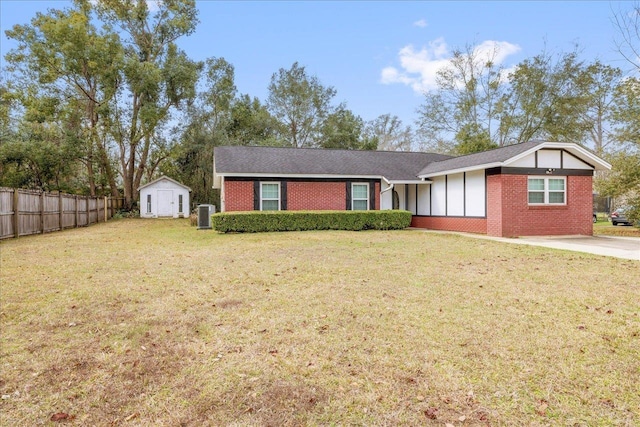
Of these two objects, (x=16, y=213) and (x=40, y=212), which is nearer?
(x=16, y=213)

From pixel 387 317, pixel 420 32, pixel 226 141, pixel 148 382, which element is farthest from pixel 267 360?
pixel 226 141

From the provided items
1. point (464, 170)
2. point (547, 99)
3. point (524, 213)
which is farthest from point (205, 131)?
point (547, 99)

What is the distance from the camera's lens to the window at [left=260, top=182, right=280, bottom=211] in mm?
17359

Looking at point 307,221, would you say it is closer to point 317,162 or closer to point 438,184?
point 317,162

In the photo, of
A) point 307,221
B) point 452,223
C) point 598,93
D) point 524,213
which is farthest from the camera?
point 598,93

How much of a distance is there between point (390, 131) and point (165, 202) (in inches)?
1123

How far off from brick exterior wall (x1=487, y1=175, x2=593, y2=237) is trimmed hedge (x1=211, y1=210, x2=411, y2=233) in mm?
4166

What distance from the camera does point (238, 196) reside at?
17.0 meters

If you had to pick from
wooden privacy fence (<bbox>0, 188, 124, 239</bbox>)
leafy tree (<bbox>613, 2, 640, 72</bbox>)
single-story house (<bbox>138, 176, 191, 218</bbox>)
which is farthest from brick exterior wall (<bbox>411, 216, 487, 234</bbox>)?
single-story house (<bbox>138, 176, 191, 218</bbox>)

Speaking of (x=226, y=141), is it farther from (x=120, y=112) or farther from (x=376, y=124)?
(x=376, y=124)

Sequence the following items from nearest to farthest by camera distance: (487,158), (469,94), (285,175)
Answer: (487,158), (285,175), (469,94)

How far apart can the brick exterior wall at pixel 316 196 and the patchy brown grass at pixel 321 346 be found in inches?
412

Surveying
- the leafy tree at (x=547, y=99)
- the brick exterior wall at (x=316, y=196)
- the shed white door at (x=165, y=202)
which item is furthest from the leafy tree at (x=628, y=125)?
the shed white door at (x=165, y=202)

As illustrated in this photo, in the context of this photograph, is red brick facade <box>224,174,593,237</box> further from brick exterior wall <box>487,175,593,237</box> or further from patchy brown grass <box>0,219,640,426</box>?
patchy brown grass <box>0,219,640,426</box>
